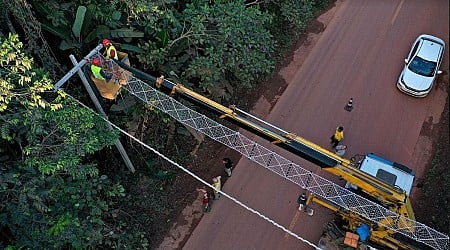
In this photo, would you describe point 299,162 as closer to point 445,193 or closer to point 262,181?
point 262,181

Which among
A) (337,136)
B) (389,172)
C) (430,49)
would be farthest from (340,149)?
(430,49)

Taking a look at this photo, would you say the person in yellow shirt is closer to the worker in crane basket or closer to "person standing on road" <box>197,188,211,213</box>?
the worker in crane basket

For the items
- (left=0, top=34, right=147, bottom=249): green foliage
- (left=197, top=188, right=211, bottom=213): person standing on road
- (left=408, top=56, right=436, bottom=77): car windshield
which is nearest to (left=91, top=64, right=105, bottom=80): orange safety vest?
(left=0, top=34, right=147, bottom=249): green foliage

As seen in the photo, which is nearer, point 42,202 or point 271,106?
point 42,202

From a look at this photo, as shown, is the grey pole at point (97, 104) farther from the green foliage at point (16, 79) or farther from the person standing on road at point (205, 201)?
the person standing on road at point (205, 201)

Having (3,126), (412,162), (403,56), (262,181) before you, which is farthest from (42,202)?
(403,56)

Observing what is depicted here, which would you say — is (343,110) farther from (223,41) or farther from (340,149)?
(223,41)
